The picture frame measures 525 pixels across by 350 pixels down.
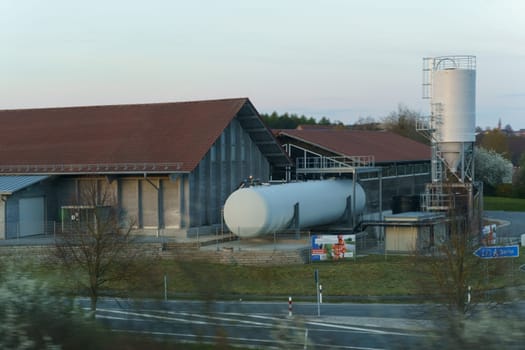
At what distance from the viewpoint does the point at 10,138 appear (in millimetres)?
44469

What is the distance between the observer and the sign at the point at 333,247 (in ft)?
108

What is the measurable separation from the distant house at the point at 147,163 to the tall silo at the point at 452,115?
28.1ft

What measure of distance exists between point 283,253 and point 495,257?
11.1m

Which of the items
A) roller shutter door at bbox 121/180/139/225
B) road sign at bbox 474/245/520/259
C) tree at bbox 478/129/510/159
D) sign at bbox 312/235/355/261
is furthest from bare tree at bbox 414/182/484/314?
tree at bbox 478/129/510/159

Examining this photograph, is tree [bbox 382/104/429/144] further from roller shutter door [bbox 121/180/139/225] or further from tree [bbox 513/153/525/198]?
roller shutter door [bbox 121/180/139/225]

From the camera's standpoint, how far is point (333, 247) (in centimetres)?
3331

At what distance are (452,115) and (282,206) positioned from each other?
1337 centimetres

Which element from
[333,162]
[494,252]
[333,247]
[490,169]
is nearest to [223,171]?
[333,162]

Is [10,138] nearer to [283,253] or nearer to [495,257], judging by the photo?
[283,253]

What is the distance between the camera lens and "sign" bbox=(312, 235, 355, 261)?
108ft

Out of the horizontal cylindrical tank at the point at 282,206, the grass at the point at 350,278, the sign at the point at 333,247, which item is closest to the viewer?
the grass at the point at 350,278

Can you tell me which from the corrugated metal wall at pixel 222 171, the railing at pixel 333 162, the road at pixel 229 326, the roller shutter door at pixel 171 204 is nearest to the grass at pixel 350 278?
the roller shutter door at pixel 171 204

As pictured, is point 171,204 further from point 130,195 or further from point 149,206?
point 130,195

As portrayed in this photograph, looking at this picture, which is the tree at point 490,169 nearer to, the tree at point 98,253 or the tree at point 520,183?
the tree at point 520,183
